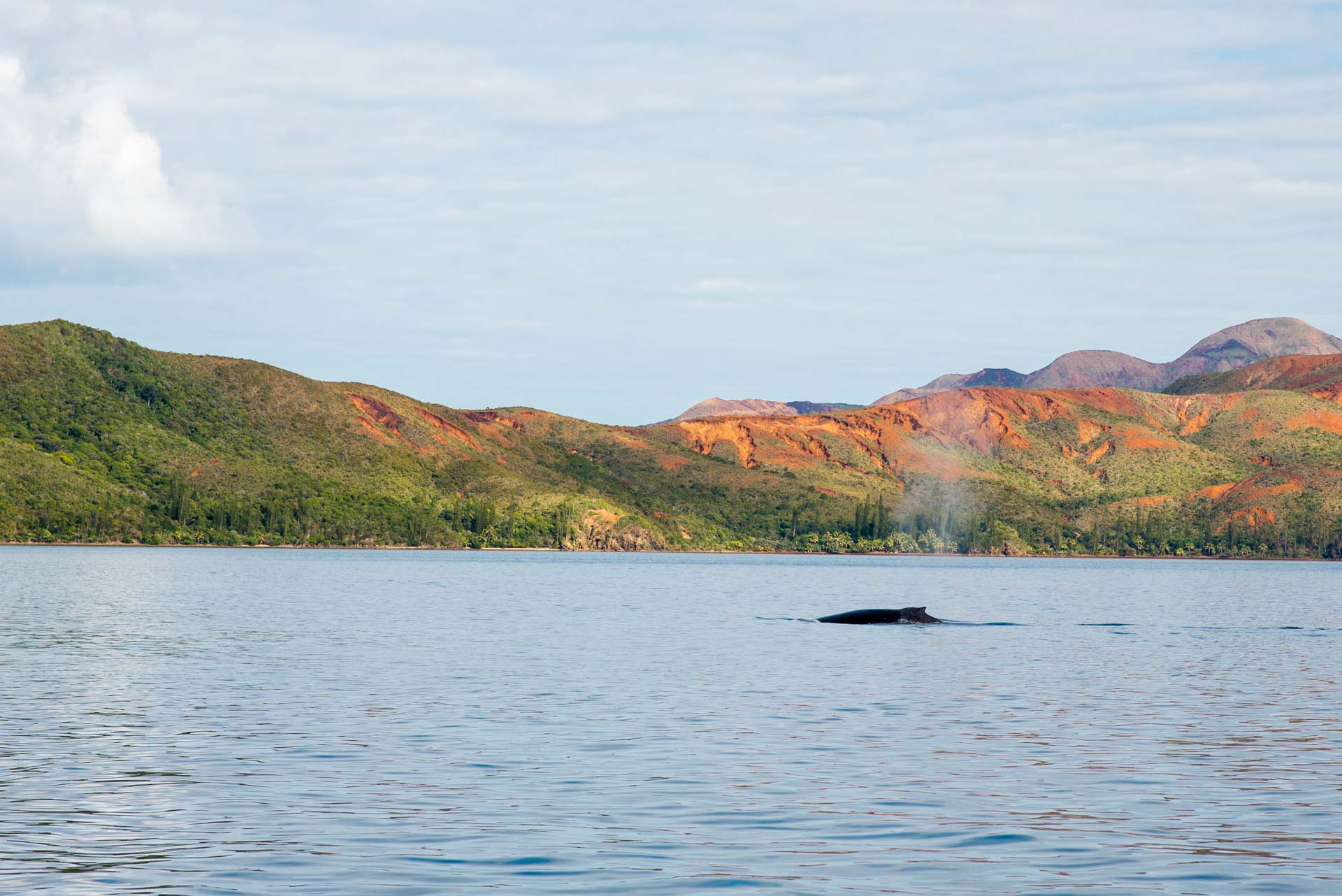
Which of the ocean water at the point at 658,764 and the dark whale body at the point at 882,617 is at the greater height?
the dark whale body at the point at 882,617

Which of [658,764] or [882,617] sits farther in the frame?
[882,617]

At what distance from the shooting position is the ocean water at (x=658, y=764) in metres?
22.4

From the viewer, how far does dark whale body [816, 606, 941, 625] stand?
290 feet

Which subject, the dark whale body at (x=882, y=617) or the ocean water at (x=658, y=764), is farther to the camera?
the dark whale body at (x=882, y=617)

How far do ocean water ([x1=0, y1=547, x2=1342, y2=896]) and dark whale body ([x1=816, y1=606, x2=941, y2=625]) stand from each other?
41.0ft

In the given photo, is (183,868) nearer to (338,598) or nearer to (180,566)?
(338,598)

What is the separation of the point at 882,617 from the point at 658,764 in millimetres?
57585

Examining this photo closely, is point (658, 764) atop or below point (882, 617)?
below

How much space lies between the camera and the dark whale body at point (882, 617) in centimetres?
8838

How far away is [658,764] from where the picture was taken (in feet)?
108

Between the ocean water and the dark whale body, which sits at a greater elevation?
the dark whale body

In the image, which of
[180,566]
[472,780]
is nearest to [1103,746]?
[472,780]

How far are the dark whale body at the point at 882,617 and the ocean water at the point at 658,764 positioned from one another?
12505 millimetres

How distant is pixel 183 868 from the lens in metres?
22.0
